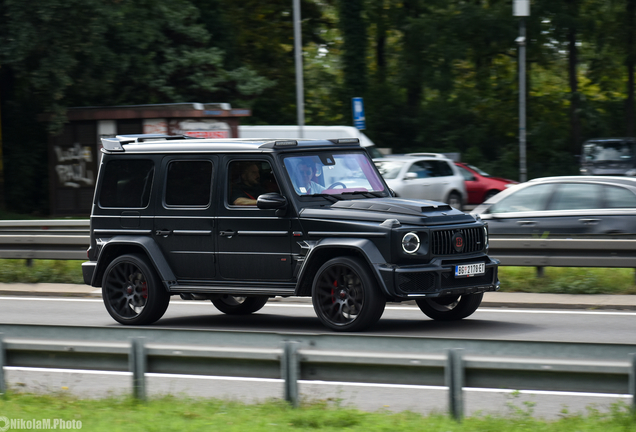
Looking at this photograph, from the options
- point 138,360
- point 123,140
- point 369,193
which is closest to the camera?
point 138,360

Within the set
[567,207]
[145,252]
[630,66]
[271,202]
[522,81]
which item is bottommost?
[145,252]

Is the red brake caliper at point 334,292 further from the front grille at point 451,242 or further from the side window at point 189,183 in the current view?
the side window at point 189,183

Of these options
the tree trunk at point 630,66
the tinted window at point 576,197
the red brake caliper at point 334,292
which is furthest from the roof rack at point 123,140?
the tree trunk at point 630,66

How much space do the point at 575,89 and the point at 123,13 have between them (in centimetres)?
2095

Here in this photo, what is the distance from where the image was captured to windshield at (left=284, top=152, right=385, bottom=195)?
9.56 m

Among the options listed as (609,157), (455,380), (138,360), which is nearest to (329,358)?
(455,380)

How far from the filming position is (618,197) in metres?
12.8

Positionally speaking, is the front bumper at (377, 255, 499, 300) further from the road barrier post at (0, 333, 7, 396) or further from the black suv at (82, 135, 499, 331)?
the road barrier post at (0, 333, 7, 396)

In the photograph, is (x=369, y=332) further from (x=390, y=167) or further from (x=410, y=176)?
(x=390, y=167)

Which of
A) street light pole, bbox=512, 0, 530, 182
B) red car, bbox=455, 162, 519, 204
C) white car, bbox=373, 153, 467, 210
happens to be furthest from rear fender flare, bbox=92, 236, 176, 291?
street light pole, bbox=512, 0, 530, 182

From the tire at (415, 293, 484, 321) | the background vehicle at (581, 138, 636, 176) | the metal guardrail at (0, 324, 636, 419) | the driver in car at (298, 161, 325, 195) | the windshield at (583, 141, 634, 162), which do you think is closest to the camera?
the metal guardrail at (0, 324, 636, 419)

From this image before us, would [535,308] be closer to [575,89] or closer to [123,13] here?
[123,13]

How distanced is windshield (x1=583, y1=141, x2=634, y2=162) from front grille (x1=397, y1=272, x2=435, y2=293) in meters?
24.4

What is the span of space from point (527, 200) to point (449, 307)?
3.92 m
